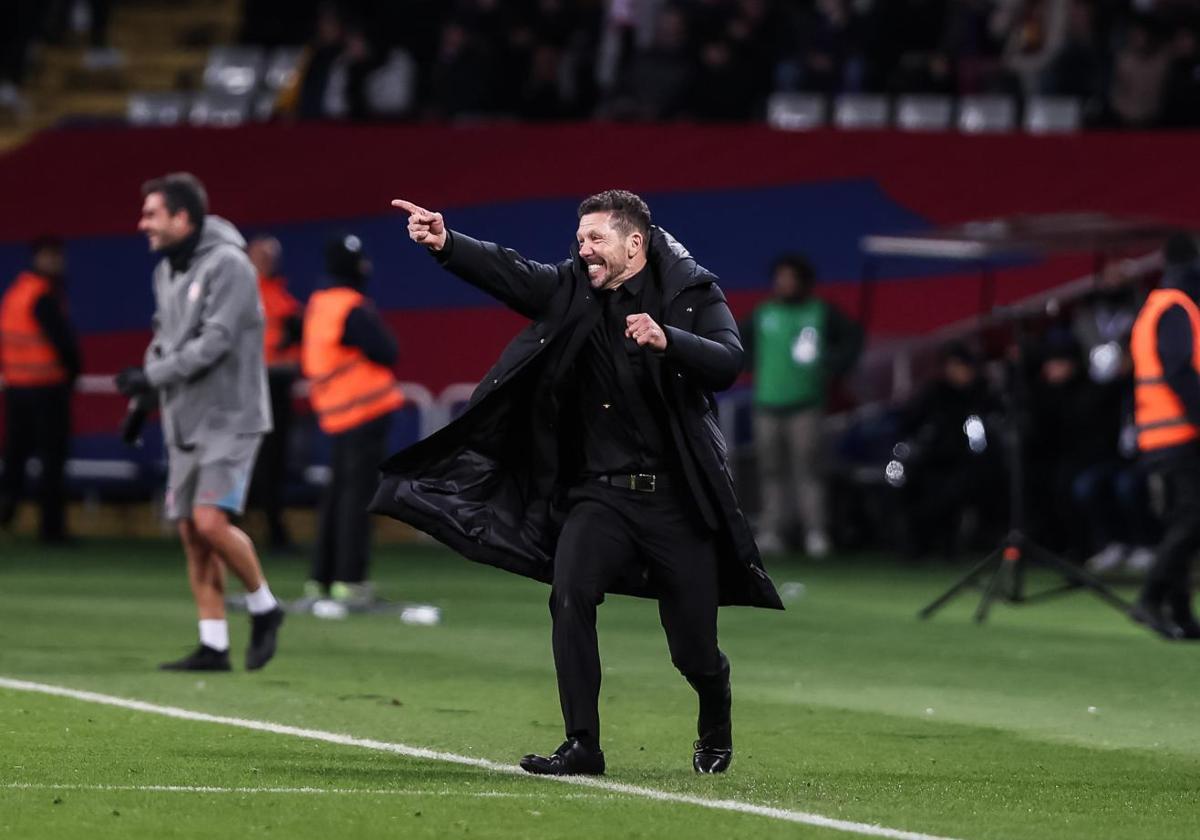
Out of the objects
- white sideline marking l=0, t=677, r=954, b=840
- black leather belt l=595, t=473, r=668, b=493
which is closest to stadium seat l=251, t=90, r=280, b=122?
white sideline marking l=0, t=677, r=954, b=840

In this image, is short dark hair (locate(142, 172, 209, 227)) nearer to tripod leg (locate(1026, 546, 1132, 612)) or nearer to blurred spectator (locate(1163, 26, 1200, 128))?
tripod leg (locate(1026, 546, 1132, 612))

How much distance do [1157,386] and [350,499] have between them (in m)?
4.81

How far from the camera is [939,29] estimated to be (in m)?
24.7

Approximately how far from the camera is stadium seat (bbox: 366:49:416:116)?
24938 mm

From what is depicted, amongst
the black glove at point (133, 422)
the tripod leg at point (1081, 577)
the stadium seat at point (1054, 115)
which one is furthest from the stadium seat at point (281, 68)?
the black glove at point (133, 422)

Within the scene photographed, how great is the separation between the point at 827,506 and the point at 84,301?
6968 mm

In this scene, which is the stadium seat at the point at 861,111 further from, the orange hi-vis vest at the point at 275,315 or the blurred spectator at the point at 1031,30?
the orange hi-vis vest at the point at 275,315

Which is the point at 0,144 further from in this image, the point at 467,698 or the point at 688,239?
the point at 467,698

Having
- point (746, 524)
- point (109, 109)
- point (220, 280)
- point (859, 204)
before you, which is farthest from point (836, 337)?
point (746, 524)

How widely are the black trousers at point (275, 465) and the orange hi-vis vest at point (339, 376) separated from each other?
4.43 m

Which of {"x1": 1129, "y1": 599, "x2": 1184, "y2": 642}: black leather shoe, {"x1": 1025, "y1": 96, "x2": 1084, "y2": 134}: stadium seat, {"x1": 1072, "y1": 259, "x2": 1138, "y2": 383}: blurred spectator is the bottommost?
{"x1": 1129, "y1": 599, "x2": 1184, "y2": 642}: black leather shoe

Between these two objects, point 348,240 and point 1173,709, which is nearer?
point 1173,709

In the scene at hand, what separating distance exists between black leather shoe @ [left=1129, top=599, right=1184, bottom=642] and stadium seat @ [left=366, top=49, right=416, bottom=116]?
1159cm

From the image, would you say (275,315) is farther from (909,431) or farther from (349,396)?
(909,431)
